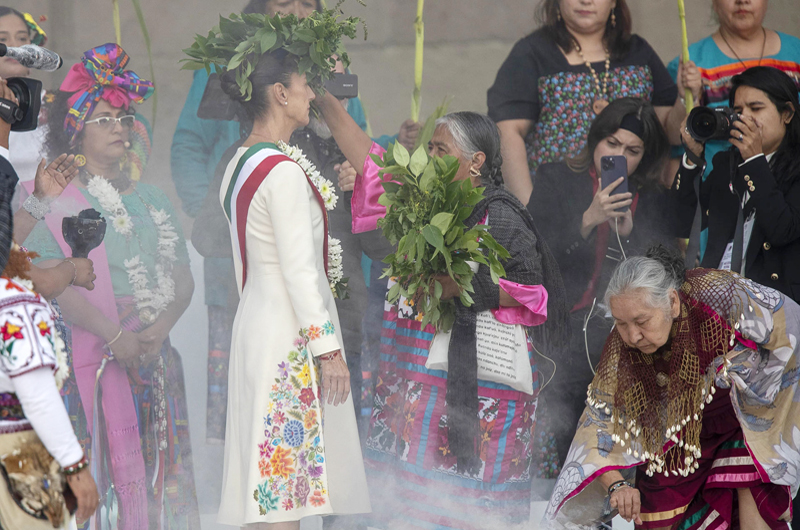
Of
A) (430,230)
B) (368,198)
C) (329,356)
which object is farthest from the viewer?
(368,198)

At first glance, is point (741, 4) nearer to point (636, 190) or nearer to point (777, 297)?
point (636, 190)

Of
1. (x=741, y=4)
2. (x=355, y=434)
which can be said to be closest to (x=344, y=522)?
(x=355, y=434)

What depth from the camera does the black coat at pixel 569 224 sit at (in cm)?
349

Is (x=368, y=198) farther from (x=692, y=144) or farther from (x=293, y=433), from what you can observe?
(x=692, y=144)

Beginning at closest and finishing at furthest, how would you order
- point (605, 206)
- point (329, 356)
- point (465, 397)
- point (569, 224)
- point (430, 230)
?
point (329, 356), point (430, 230), point (465, 397), point (605, 206), point (569, 224)

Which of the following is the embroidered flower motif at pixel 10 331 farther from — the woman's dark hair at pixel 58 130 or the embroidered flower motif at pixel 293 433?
the woman's dark hair at pixel 58 130

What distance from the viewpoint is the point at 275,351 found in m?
2.50

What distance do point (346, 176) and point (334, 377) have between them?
3.34 ft

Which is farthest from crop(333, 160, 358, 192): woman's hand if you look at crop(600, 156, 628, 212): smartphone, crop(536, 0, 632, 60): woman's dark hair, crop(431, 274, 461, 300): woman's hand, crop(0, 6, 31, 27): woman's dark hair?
crop(0, 6, 31, 27): woman's dark hair

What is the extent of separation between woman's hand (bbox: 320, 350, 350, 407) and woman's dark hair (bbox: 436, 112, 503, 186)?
0.88 metres

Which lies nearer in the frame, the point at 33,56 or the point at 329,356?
the point at 33,56

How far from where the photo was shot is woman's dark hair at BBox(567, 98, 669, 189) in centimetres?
351

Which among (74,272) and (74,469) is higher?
(74,272)

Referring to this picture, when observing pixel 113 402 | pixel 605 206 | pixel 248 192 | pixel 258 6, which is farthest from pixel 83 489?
pixel 605 206
